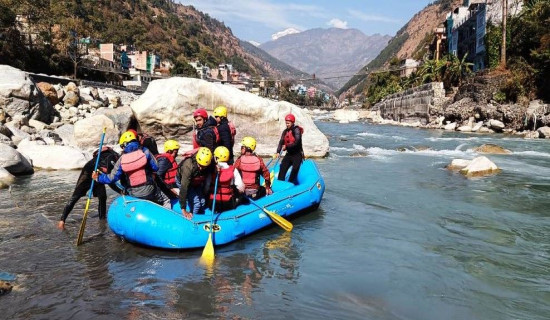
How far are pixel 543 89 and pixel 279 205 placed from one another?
30.5 meters

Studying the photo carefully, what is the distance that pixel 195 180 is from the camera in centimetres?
673

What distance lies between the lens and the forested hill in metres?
40.3

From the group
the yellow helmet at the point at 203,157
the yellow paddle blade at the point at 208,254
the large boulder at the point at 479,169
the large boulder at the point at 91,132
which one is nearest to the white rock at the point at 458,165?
the large boulder at the point at 479,169

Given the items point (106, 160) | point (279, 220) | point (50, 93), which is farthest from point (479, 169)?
point (50, 93)

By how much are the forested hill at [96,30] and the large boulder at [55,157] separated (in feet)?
95.4

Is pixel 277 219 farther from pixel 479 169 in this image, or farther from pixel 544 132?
pixel 544 132

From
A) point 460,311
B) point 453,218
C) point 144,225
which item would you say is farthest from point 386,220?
point 144,225

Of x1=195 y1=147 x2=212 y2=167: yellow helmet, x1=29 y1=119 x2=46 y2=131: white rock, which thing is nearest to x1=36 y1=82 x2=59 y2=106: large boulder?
x1=29 y1=119 x2=46 y2=131: white rock

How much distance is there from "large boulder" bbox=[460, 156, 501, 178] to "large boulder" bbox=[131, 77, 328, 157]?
530cm

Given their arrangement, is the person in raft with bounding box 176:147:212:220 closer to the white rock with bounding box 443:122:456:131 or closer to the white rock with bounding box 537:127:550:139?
the white rock with bounding box 537:127:550:139

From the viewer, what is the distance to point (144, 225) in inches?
251

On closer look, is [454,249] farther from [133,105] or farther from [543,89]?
[543,89]

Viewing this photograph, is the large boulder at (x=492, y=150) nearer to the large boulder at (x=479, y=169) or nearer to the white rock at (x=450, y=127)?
the large boulder at (x=479, y=169)

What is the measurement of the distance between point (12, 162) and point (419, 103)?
41891 millimetres
